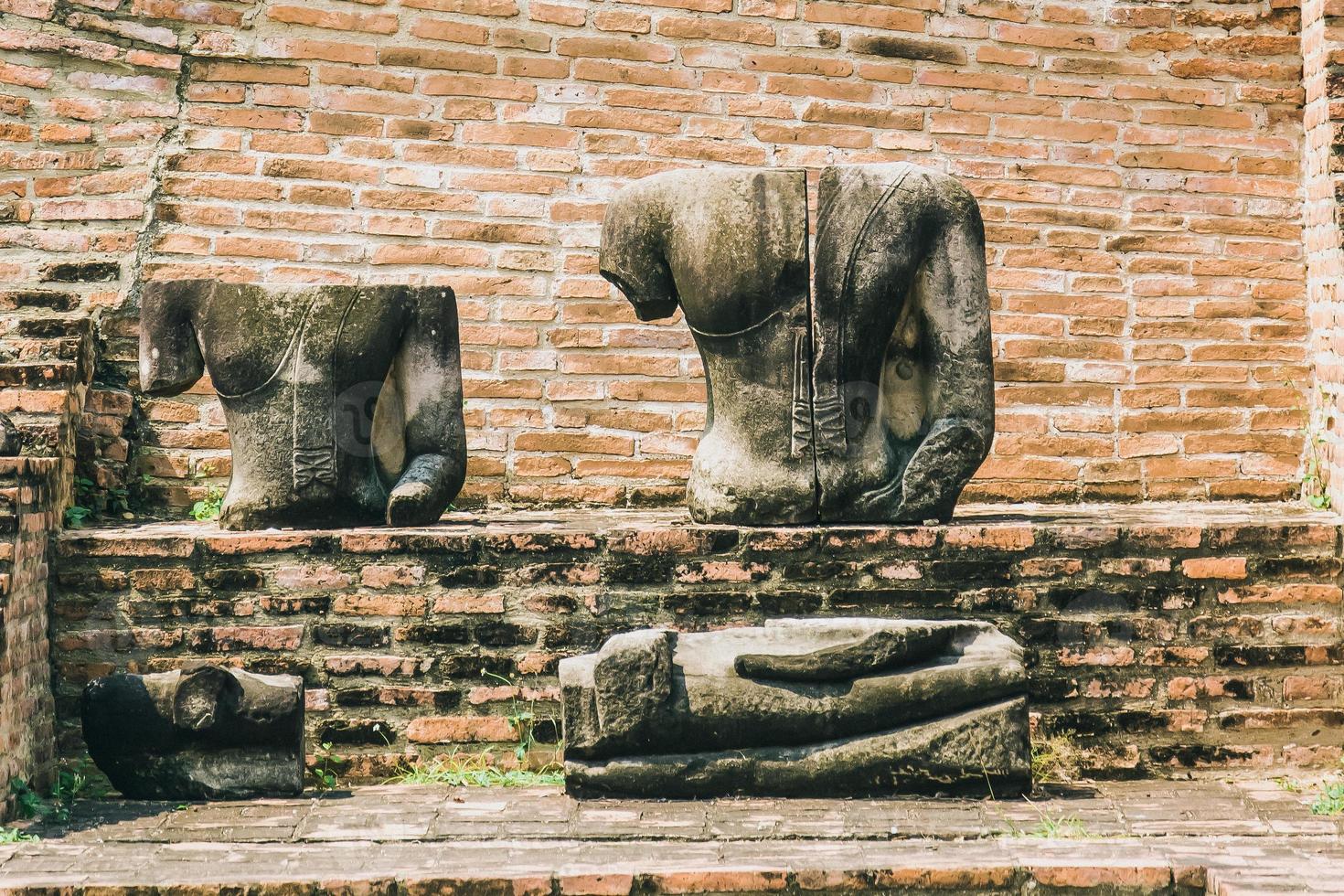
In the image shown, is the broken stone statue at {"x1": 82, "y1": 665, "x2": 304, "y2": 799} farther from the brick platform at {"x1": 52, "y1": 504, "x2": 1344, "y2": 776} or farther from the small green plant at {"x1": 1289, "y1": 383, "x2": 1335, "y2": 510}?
the small green plant at {"x1": 1289, "y1": 383, "x2": 1335, "y2": 510}

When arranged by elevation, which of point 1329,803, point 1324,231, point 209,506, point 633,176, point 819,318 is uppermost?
point 633,176

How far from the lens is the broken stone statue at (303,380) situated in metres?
4.60

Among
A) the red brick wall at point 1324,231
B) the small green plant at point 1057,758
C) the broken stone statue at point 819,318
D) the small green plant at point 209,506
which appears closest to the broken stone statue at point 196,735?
the broken stone statue at point 819,318

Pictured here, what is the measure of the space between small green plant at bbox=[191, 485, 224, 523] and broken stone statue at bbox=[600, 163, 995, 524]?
190cm

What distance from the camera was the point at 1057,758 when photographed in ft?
14.2

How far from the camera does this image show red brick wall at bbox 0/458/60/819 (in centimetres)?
395

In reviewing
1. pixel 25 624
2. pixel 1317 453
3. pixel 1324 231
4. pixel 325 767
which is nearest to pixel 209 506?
pixel 25 624

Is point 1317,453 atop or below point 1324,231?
below

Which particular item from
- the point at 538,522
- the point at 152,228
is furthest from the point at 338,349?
the point at 152,228

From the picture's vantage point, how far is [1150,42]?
245 inches

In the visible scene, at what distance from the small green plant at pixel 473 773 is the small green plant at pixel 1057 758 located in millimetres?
1318

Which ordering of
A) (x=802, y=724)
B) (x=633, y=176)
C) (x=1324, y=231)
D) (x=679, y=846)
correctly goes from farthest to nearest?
1. (x=633, y=176)
2. (x=1324, y=231)
3. (x=802, y=724)
4. (x=679, y=846)

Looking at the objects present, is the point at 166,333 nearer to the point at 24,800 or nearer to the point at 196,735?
the point at 196,735

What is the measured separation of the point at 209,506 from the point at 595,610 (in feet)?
6.33
